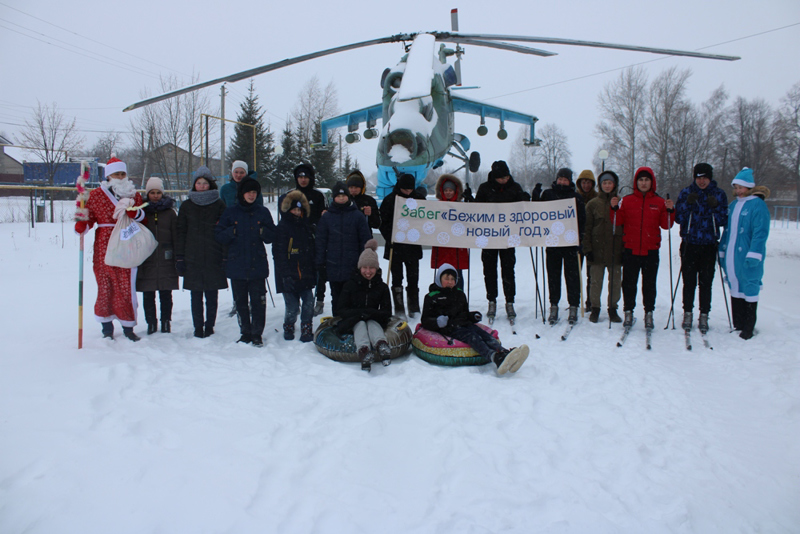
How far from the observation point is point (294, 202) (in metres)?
5.77

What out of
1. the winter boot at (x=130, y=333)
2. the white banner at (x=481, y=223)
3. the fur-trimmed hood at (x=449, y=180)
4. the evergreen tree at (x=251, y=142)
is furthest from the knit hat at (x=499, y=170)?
the evergreen tree at (x=251, y=142)

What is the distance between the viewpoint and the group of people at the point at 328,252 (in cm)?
536

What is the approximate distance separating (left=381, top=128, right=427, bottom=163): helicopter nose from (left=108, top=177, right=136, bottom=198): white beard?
14.1ft

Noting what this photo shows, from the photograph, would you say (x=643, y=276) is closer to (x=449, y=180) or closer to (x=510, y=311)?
(x=510, y=311)

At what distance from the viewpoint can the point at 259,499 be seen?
105 inches

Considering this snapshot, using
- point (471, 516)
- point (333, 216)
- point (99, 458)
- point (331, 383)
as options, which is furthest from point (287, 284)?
point (471, 516)

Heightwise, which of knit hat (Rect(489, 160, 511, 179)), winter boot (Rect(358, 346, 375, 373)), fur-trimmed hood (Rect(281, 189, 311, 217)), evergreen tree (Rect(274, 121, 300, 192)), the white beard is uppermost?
evergreen tree (Rect(274, 121, 300, 192))

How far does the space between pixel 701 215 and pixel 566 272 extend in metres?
1.83

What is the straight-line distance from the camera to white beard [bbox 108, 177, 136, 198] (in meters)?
5.41

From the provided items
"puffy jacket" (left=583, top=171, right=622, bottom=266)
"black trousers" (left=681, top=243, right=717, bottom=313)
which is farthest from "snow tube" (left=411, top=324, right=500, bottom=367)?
"black trousers" (left=681, top=243, right=717, bottom=313)

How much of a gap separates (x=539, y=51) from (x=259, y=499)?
326 inches

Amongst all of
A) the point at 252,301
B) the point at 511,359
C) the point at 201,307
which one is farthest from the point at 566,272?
the point at 201,307

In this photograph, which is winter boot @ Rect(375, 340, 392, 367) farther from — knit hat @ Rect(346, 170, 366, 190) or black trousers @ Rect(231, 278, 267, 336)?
knit hat @ Rect(346, 170, 366, 190)

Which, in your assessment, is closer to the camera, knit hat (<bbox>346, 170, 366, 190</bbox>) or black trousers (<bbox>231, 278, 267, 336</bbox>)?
black trousers (<bbox>231, 278, 267, 336</bbox>)
